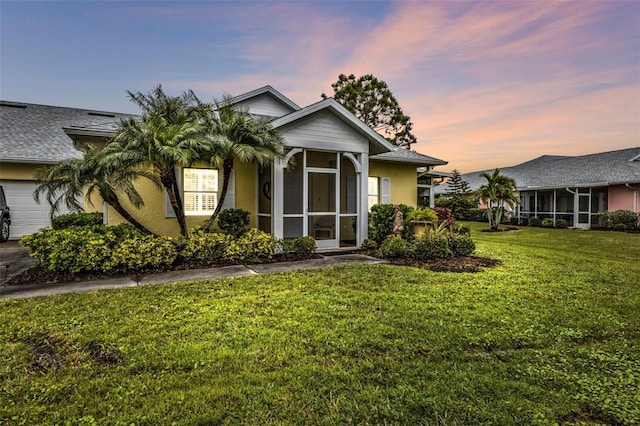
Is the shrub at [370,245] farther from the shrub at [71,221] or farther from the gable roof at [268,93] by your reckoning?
the shrub at [71,221]

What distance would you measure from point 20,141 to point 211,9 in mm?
10355

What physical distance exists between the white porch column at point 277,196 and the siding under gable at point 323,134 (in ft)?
2.61

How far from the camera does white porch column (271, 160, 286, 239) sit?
9141 millimetres

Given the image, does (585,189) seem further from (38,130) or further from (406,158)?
(38,130)

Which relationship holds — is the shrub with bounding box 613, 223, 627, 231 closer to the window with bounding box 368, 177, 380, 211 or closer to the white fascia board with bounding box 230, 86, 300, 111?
the window with bounding box 368, 177, 380, 211

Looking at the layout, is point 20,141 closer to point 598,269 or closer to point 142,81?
point 142,81

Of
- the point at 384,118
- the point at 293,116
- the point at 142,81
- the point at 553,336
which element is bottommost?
the point at 553,336

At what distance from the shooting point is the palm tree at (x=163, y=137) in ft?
23.1

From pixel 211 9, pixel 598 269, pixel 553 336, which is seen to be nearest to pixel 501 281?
pixel 553 336

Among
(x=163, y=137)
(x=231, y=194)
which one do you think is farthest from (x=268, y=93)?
(x=163, y=137)

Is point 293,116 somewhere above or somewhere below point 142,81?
below

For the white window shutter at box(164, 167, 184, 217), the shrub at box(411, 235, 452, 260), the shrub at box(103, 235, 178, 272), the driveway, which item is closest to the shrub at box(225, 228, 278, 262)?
the shrub at box(103, 235, 178, 272)

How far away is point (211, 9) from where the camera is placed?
10.9 meters

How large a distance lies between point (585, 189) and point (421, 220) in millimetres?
18334
